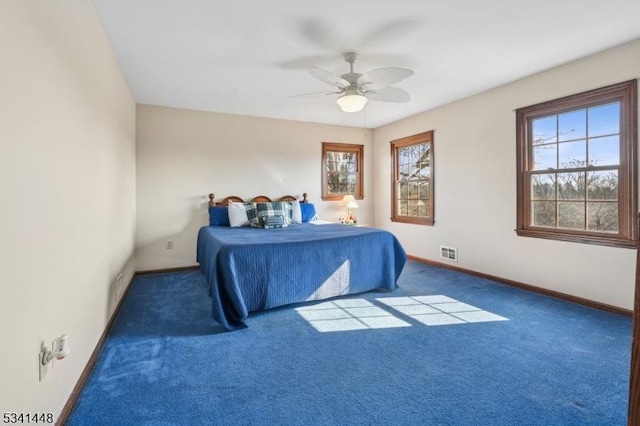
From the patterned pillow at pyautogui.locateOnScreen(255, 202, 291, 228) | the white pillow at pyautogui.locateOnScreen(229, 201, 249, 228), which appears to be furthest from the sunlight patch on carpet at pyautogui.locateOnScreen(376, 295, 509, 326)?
the white pillow at pyautogui.locateOnScreen(229, 201, 249, 228)

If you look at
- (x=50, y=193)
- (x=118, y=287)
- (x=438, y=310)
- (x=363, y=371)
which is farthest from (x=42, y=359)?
(x=438, y=310)

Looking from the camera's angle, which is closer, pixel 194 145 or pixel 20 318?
pixel 20 318

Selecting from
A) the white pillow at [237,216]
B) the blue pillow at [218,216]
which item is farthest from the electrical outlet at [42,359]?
the blue pillow at [218,216]

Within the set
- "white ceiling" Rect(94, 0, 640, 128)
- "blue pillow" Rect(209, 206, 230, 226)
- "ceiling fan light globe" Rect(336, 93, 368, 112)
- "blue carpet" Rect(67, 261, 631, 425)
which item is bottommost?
"blue carpet" Rect(67, 261, 631, 425)

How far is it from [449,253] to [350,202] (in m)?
1.83

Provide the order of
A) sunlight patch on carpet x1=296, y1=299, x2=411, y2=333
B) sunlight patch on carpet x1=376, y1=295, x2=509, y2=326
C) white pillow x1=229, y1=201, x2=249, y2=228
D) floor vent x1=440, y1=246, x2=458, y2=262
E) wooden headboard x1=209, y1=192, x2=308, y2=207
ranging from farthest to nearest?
wooden headboard x1=209, y1=192, x2=308, y2=207 < floor vent x1=440, y1=246, x2=458, y2=262 < white pillow x1=229, y1=201, x2=249, y2=228 < sunlight patch on carpet x1=376, y1=295, x2=509, y2=326 < sunlight patch on carpet x1=296, y1=299, x2=411, y2=333

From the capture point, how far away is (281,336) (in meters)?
2.50

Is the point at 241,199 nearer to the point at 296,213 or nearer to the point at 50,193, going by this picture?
the point at 296,213

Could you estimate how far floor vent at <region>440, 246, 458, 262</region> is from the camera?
180 inches

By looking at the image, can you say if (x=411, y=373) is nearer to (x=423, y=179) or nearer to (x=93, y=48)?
(x=93, y=48)

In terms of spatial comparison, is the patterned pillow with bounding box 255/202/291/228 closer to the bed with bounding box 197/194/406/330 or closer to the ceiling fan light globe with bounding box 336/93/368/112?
the bed with bounding box 197/194/406/330

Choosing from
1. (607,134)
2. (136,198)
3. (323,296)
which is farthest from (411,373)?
(136,198)

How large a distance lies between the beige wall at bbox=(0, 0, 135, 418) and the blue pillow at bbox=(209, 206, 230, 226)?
2.07m

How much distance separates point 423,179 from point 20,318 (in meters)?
4.98
